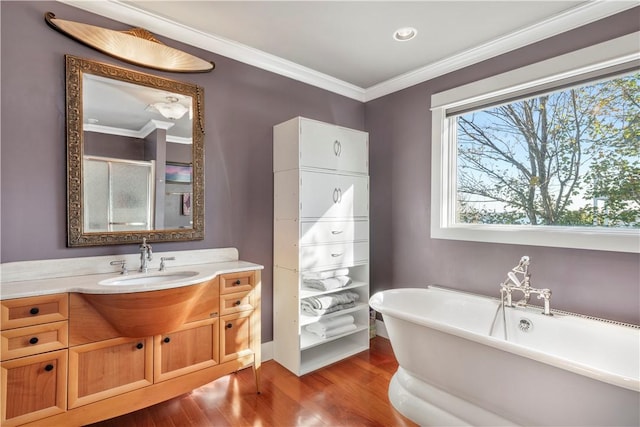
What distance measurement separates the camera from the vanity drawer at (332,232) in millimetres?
2570

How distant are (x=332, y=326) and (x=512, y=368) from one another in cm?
142

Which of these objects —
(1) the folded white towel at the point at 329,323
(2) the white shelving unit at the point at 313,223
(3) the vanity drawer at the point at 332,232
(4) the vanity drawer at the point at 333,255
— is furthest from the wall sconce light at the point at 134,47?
(1) the folded white towel at the point at 329,323

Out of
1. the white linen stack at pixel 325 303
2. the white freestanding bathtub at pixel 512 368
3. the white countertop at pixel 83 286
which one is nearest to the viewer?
the white freestanding bathtub at pixel 512 368

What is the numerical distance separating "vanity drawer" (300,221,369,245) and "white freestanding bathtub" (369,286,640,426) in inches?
23.4

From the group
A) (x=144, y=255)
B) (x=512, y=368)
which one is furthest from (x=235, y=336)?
(x=512, y=368)

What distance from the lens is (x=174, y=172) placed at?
232 centimetres

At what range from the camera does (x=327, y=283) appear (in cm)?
270

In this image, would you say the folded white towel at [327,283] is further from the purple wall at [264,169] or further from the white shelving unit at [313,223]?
the purple wall at [264,169]

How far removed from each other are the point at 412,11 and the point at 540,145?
1346 mm

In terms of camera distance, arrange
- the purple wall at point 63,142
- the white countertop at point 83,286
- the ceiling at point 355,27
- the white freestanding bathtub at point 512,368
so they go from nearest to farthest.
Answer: the white freestanding bathtub at point 512,368 → the white countertop at point 83,286 → the purple wall at point 63,142 → the ceiling at point 355,27

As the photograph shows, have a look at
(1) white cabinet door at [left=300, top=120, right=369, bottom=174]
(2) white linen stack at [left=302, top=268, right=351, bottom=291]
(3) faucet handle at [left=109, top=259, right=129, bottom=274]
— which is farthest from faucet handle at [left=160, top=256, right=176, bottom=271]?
(1) white cabinet door at [left=300, top=120, right=369, bottom=174]

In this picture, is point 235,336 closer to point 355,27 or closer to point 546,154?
point 355,27

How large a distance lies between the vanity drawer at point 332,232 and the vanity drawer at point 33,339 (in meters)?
1.50

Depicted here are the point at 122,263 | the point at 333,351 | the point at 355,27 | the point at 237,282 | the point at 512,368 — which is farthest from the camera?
the point at 333,351
